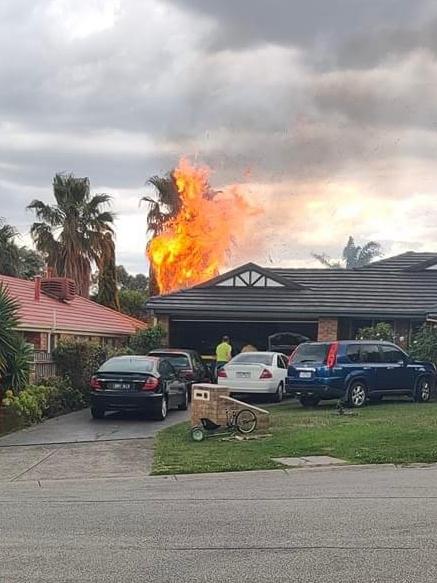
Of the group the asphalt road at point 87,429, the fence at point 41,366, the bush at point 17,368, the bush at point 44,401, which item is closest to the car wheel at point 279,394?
the asphalt road at point 87,429

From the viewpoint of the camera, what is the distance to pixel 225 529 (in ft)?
23.5

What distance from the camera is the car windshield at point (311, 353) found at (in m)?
18.3

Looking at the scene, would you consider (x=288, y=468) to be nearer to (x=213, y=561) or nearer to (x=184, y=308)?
(x=213, y=561)

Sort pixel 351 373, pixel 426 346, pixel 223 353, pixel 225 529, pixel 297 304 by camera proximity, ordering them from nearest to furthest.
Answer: pixel 225 529, pixel 351 373, pixel 426 346, pixel 223 353, pixel 297 304

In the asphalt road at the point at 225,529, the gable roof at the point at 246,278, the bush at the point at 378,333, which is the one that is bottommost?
the asphalt road at the point at 225,529

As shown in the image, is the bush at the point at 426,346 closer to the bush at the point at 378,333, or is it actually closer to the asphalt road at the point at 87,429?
the bush at the point at 378,333

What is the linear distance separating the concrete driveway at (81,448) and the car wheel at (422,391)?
20.3 ft

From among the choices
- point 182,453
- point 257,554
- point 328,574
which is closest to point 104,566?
point 257,554

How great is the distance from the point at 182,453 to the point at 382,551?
20.9 ft

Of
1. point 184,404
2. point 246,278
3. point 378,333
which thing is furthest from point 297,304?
point 184,404

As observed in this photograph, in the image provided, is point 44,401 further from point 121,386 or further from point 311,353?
point 311,353

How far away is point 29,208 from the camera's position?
125 ft

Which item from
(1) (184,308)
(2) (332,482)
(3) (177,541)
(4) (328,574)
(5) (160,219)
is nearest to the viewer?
(4) (328,574)

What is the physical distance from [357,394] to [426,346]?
4173 mm
